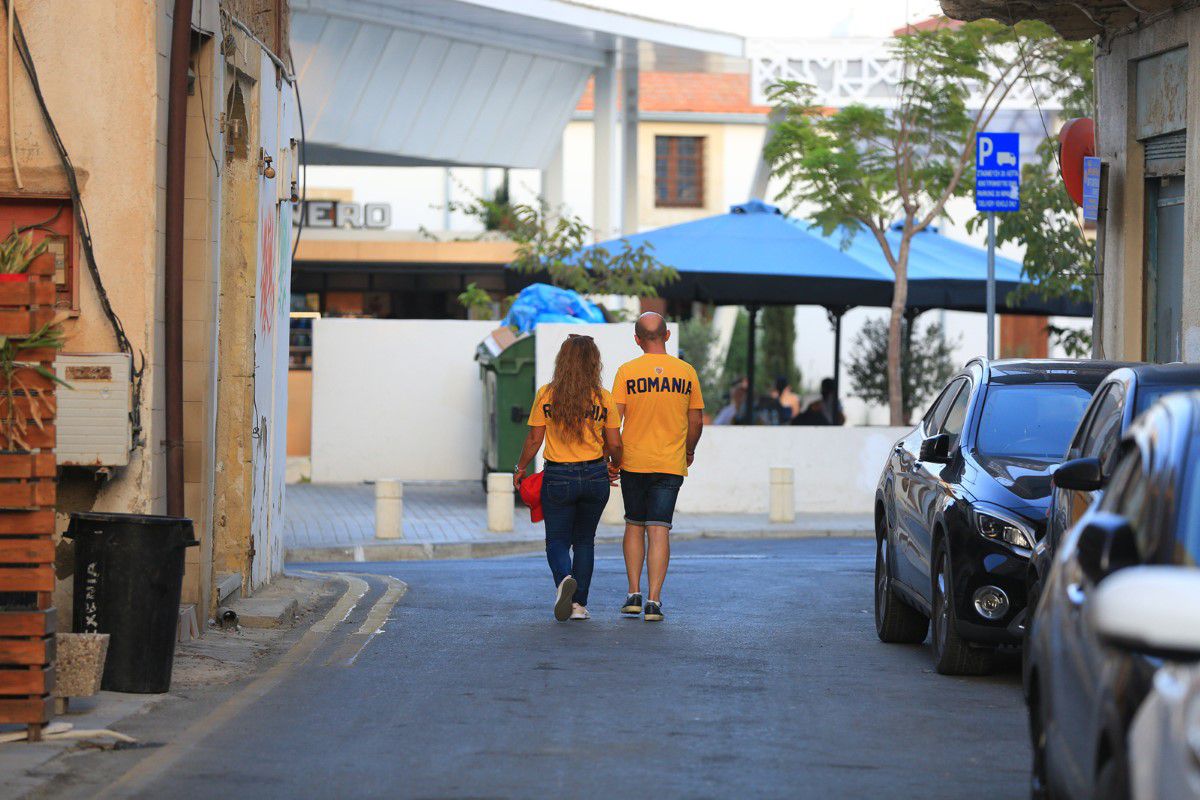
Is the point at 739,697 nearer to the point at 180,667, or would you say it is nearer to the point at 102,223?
the point at 180,667

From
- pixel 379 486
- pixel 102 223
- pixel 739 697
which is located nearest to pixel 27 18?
pixel 102 223

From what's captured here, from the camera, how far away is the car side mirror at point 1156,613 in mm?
3756

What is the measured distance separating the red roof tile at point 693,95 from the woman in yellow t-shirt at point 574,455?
35665 millimetres

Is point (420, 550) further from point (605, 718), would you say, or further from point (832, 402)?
point (605, 718)

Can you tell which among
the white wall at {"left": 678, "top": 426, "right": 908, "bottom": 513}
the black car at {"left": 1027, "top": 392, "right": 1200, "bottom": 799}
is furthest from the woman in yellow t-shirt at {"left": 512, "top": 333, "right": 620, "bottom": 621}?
the white wall at {"left": 678, "top": 426, "right": 908, "bottom": 513}

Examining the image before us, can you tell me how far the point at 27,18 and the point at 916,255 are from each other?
17.5 meters

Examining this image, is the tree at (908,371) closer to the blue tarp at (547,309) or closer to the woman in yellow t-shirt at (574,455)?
the blue tarp at (547,309)

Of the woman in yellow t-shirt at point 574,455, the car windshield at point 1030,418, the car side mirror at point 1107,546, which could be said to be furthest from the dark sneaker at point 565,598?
the car side mirror at point 1107,546

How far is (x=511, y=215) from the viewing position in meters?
29.9

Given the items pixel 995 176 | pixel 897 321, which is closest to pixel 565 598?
pixel 995 176

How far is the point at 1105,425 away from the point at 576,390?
14.0 feet

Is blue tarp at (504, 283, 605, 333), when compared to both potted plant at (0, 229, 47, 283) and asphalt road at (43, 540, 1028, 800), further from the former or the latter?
potted plant at (0, 229, 47, 283)

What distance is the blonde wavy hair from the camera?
11.7 m

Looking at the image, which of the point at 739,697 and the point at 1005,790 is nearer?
the point at 1005,790
